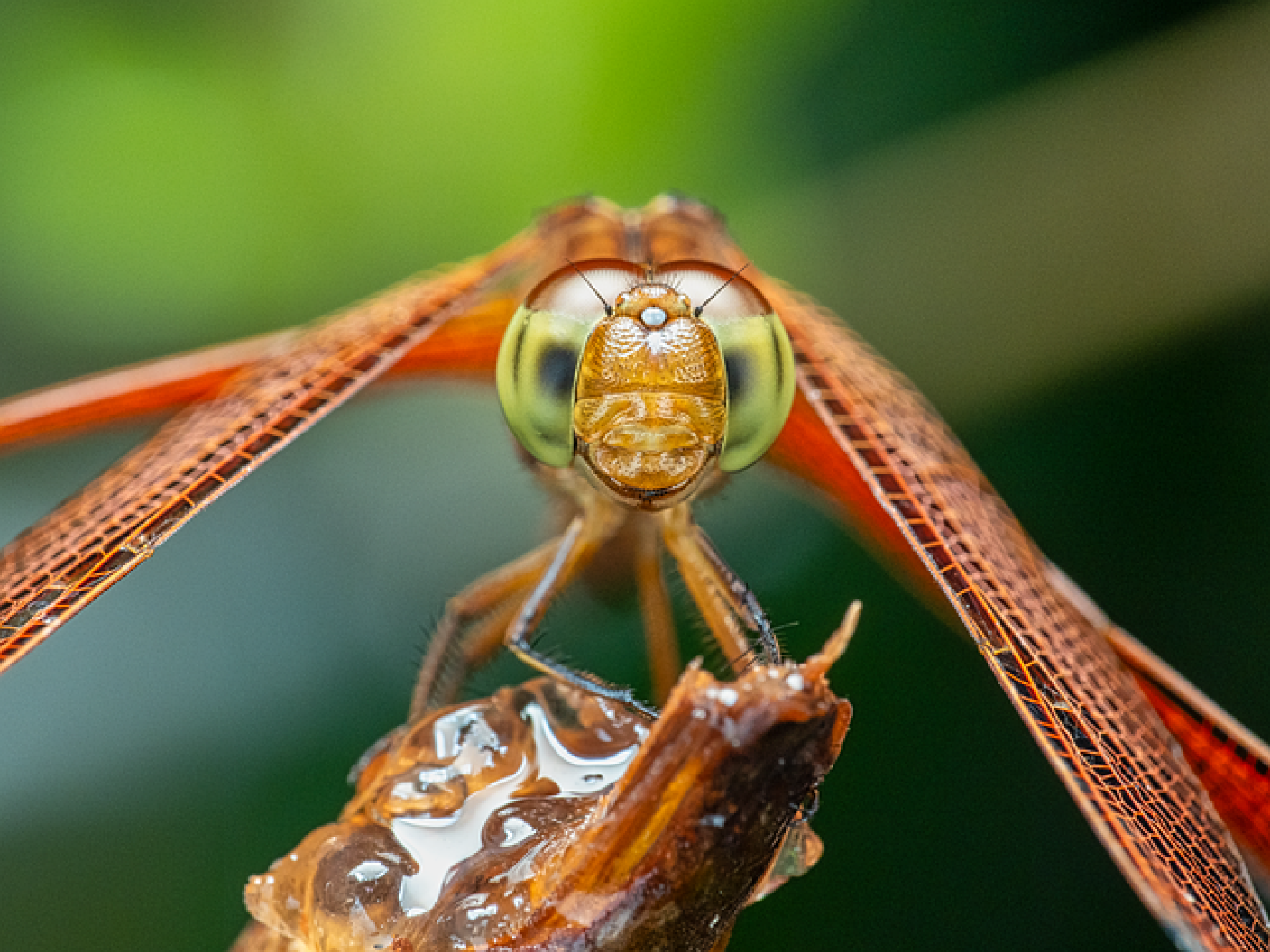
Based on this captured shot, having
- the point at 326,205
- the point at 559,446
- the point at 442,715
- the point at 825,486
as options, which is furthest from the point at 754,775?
the point at 326,205

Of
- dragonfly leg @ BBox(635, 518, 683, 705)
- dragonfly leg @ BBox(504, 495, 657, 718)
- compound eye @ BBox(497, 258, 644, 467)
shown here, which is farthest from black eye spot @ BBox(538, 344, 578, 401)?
dragonfly leg @ BBox(635, 518, 683, 705)

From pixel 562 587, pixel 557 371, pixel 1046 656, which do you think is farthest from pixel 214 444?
pixel 1046 656

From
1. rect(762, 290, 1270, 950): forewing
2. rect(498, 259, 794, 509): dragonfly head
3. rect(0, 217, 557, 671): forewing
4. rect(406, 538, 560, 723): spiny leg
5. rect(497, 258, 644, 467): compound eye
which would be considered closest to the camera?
rect(762, 290, 1270, 950): forewing

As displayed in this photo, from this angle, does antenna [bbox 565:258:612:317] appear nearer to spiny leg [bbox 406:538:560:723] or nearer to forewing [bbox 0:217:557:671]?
forewing [bbox 0:217:557:671]

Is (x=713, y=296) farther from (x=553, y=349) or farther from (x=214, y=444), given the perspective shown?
(x=214, y=444)

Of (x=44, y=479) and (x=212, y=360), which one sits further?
(x=44, y=479)

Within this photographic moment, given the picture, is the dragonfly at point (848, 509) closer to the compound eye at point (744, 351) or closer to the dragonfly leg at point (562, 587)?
the compound eye at point (744, 351)

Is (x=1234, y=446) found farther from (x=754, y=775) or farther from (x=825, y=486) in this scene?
(x=754, y=775)
